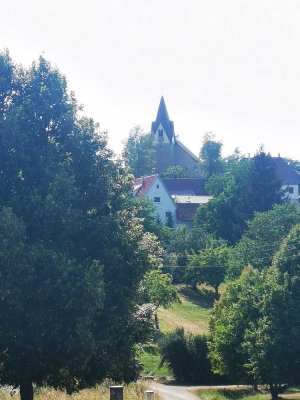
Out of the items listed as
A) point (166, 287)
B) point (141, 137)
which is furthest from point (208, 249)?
point (141, 137)

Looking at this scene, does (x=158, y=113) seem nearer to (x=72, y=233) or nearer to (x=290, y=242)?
(x=290, y=242)

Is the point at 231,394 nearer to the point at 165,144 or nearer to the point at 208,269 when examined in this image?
the point at 208,269

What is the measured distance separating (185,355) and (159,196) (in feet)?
153

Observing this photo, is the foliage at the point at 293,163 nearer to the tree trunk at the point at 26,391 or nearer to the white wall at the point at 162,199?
the white wall at the point at 162,199

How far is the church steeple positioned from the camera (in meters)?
117

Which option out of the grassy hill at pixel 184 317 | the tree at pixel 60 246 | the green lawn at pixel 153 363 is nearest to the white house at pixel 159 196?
the grassy hill at pixel 184 317

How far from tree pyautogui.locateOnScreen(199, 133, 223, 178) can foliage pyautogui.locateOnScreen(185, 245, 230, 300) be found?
5245cm

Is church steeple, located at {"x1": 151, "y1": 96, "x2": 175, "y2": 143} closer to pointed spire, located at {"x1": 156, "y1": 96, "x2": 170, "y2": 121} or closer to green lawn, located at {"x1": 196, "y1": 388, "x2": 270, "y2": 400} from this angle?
pointed spire, located at {"x1": 156, "y1": 96, "x2": 170, "y2": 121}

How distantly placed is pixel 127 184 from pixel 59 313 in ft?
13.5

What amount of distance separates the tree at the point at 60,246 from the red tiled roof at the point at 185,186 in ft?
265

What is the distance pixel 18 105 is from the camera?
14.7 meters

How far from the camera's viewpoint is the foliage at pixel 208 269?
188 feet

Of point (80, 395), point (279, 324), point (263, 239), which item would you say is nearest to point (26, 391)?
point (80, 395)

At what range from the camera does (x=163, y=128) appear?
11688cm
